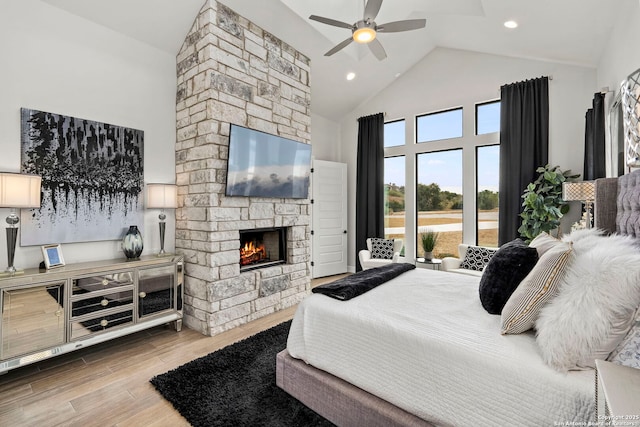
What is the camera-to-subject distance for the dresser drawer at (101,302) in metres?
2.49

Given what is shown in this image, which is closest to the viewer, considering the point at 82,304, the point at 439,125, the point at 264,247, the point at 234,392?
the point at 234,392

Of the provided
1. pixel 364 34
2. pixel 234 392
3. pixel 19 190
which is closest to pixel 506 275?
pixel 234 392

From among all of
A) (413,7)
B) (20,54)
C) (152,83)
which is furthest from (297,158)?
(20,54)

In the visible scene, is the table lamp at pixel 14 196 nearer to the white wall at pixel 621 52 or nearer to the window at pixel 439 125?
the white wall at pixel 621 52

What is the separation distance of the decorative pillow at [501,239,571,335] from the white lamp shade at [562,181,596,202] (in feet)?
7.00

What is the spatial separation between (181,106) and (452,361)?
11.6ft

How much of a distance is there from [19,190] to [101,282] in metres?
0.91

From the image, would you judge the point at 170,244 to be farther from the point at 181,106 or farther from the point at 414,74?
the point at 414,74

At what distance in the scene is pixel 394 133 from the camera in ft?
18.8

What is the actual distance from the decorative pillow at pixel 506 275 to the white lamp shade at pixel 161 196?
298cm

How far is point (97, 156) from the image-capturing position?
2943 mm

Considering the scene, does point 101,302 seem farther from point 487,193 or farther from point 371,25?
point 487,193

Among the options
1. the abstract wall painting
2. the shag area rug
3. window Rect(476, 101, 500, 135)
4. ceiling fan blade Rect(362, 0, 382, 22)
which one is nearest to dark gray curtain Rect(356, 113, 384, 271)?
window Rect(476, 101, 500, 135)

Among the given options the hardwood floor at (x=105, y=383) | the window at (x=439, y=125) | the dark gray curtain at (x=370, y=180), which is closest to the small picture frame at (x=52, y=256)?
the hardwood floor at (x=105, y=383)
